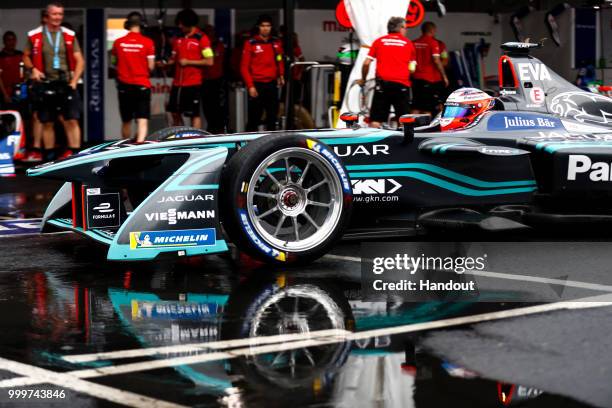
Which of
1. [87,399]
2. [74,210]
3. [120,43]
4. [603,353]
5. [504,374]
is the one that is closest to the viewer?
[87,399]

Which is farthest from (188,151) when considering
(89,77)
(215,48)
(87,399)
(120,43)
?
(89,77)

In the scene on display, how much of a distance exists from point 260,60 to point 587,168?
313 inches

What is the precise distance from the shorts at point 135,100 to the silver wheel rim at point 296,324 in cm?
826

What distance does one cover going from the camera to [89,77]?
17.9 meters

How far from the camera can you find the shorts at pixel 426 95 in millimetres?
16469

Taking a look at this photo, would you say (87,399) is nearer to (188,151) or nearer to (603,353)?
(603,353)

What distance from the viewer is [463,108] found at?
299 inches

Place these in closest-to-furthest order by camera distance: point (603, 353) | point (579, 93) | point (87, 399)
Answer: point (87, 399)
point (603, 353)
point (579, 93)

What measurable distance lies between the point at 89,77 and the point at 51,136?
4.09 metres

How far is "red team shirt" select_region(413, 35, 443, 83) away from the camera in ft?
53.3

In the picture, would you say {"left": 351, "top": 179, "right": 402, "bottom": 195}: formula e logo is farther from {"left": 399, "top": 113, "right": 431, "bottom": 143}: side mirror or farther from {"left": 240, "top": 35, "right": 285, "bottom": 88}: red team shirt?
{"left": 240, "top": 35, "right": 285, "bottom": 88}: red team shirt

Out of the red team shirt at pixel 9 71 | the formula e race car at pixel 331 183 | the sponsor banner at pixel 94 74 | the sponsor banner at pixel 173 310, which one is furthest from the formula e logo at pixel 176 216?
the sponsor banner at pixel 94 74

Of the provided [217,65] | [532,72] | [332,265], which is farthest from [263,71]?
[332,265]

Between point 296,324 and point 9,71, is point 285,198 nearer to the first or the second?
point 296,324
